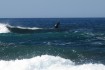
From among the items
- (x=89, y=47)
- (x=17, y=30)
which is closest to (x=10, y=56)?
(x=89, y=47)

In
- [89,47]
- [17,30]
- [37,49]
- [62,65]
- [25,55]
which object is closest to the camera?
[62,65]

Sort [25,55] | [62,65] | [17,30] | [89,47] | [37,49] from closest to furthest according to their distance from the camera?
[62,65] → [25,55] → [37,49] → [89,47] → [17,30]

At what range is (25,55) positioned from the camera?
29.9m

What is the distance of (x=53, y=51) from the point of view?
31672 mm

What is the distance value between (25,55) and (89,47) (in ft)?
24.5

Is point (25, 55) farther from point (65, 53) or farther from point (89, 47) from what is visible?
point (89, 47)

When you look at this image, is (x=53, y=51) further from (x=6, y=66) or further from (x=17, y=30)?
(x=17, y=30)

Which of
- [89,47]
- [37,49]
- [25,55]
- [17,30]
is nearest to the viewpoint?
[25,55]

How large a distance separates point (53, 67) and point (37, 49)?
8.95m

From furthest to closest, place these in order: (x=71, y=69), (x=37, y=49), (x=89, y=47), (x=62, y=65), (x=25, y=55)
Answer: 1. (x=89, y=47)
2. (x=37, y=49)
3. (x=25, y=55)
4. (x=62, y=65)
5. (x=71, y=69)

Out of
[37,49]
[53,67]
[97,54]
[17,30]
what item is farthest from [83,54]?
[17,30]

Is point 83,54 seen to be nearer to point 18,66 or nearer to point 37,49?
point 37,49

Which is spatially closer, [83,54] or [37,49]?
[83,54]

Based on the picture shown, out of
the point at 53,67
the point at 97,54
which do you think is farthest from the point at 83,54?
the point at 53,67
